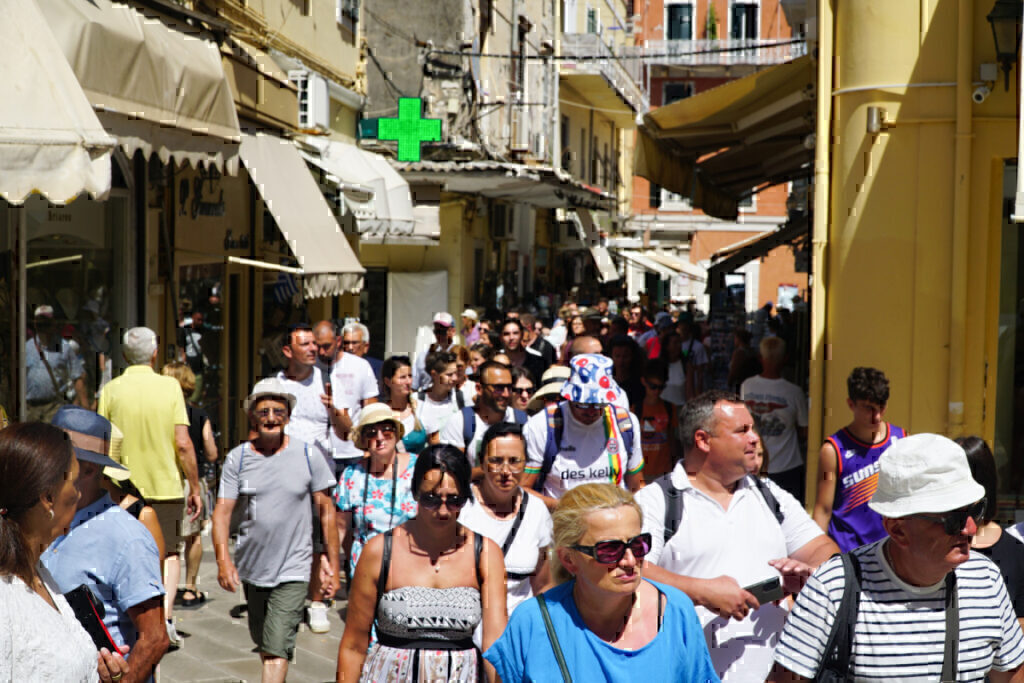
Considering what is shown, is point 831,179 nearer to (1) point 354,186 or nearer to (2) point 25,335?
(2) point 25,335

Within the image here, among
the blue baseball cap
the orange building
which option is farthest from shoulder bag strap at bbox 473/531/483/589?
the orange building

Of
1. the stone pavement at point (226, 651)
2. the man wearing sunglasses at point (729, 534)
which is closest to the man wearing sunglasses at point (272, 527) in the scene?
the stone pavement at point (226, 651)

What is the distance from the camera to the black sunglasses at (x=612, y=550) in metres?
3.50

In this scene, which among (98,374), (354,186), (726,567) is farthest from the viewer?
(354,186)

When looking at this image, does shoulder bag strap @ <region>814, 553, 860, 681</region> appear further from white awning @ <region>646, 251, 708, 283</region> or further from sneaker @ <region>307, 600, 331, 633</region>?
white awning @ <region>646, 251, 708, 283</region>

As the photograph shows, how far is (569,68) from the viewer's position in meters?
30.5

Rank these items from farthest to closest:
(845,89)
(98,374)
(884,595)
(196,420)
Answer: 1. (98,374)
2. (845,89)
3. (196,420)
4. (884,595)

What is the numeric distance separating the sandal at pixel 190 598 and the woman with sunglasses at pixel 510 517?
12.9 feet

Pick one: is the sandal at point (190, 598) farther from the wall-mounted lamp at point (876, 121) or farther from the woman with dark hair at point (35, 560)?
the wall-mounted lamp at point (876, 121)

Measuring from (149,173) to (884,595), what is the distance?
334 inches

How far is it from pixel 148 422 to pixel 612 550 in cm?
489

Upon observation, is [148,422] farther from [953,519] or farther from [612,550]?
[953,519]

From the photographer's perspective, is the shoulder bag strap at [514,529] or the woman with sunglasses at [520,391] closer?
the shoulder bag strap at [514,529]

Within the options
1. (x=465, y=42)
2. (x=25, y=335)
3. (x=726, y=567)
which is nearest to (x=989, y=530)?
(x=726, y=567)
